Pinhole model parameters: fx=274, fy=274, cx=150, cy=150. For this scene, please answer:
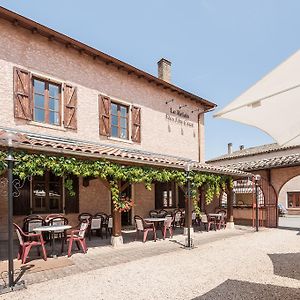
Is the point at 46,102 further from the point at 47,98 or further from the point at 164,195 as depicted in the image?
the point at 164,195

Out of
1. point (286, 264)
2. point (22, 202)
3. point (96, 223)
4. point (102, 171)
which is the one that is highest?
point (102, 171)

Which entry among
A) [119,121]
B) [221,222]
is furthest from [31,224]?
[221,222]

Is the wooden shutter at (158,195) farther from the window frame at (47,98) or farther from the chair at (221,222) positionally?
the window frame at (47,98)

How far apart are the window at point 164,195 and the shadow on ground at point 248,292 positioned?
848 centimetres

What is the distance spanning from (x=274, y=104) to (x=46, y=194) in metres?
8.76

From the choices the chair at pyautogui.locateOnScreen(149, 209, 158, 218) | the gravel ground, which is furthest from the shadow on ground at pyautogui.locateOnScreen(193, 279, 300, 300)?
the chair at pyautogui.locateOnScreen(149, 209, 158, 218)

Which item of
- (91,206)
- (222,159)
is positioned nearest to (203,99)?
(91,206)

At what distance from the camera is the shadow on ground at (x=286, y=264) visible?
5.83m

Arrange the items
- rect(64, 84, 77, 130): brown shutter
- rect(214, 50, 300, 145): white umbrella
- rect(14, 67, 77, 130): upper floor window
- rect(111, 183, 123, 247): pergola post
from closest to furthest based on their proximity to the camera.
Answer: rect(214, 50, 300, 145): white umbrella, rect(111, 183, 123, 247): pergola post, rect(14, 67, 77, 130): upper floor window, rect(64, 84, 77, 130): brown shutter

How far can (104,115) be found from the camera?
11.1 m

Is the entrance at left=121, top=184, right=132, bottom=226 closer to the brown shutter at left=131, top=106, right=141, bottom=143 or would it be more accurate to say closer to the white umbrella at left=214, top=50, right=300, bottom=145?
the brown shutter at left=131, top=106, right=141, bottom=143

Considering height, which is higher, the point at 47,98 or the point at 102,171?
the point at 47,98

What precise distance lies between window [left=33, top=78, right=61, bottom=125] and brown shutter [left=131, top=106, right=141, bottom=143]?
3.44 metres

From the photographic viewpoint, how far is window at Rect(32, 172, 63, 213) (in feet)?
32.2
